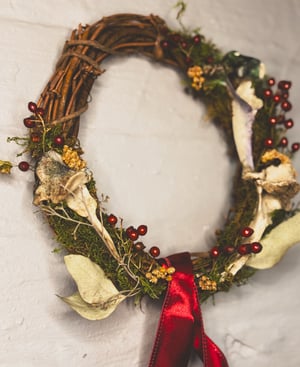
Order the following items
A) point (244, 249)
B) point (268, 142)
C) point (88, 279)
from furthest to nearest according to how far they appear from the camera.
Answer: point (268, 142) < point (244, 249) < point (88, 279)

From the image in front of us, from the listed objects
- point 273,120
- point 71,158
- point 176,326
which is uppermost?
point 273,120

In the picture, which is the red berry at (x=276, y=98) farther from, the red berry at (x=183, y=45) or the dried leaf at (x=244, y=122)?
the red berry at (x=183, y=45)

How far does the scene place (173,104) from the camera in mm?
1168

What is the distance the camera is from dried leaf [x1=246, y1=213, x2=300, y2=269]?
1.04 metres

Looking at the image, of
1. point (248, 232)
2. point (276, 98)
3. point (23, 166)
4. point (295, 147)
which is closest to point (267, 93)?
point (276, 98)

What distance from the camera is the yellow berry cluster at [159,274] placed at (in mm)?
963

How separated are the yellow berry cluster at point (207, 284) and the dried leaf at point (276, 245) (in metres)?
0.09

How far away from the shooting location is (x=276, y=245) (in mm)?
1044

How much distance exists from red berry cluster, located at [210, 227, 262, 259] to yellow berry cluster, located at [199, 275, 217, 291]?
2.2 inches

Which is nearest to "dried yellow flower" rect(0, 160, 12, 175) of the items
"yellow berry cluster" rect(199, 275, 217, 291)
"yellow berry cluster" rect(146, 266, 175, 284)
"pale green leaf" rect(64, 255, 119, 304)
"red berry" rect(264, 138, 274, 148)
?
"pale green leaf" rect(64, 255, 119, 304)

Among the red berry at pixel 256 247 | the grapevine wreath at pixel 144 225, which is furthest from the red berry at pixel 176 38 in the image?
the red berry at pixel 256 247

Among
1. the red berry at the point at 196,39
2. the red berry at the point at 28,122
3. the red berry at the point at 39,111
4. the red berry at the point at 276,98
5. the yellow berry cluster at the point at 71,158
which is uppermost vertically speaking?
the red berry at the point at 196,39

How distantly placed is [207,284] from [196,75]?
445mm

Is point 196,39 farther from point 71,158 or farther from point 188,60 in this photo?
point 71,158
